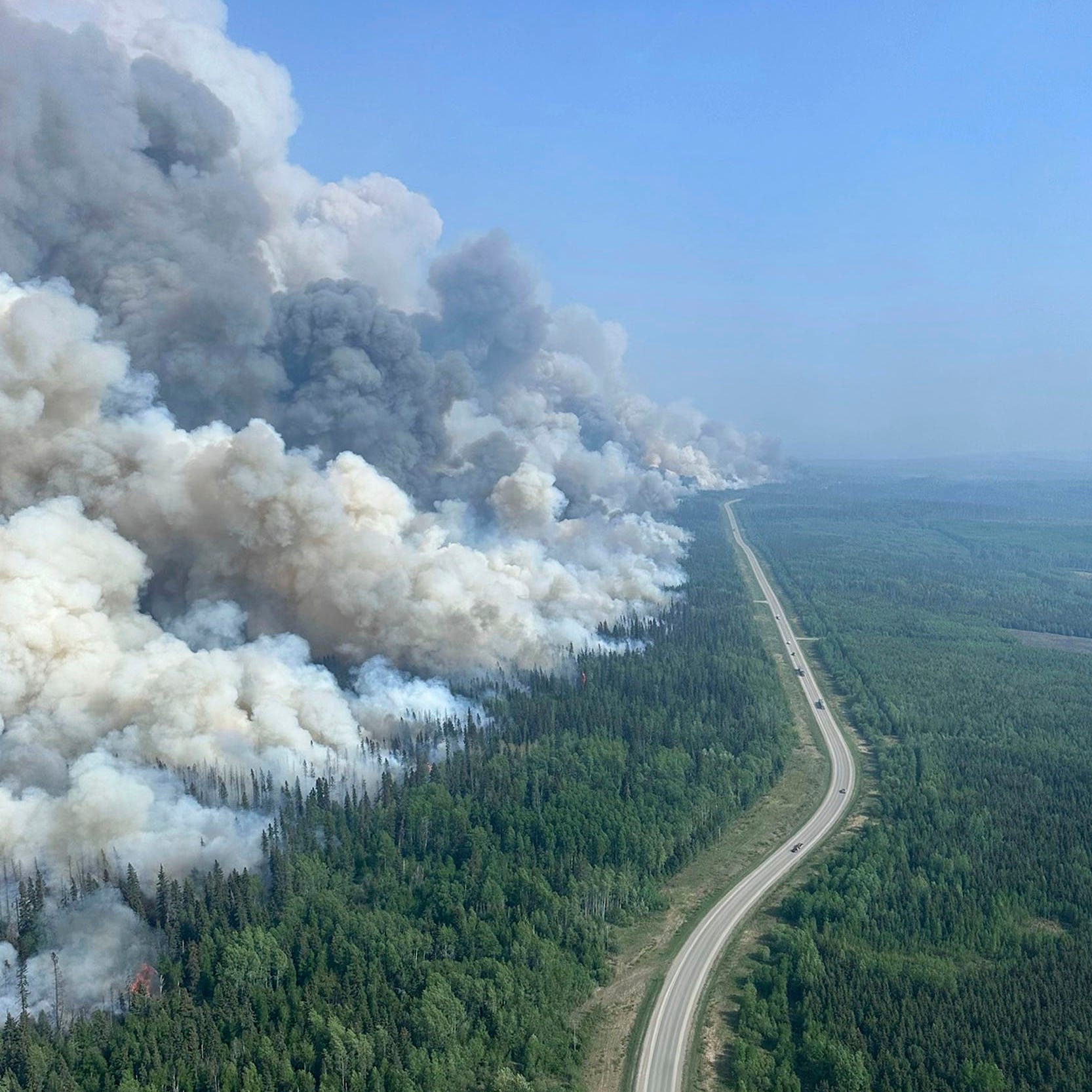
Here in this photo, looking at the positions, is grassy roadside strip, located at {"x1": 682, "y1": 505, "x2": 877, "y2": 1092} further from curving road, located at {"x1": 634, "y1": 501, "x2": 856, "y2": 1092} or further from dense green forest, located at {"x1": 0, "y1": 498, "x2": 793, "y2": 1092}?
dense green forest, located at {"x1": 0, "y1": 498, "x2": 793, "y2": 1092}

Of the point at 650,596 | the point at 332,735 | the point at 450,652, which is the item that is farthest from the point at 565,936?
the point at 650,596

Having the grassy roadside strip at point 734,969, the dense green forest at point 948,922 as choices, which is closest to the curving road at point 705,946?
the grassy roadside strip at point 734,969

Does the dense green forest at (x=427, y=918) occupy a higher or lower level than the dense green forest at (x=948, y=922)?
higher

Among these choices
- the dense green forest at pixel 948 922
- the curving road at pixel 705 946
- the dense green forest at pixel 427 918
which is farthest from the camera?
the curving road at pixel 705 946

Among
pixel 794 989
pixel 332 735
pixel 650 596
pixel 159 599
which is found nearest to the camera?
pixel 794 989

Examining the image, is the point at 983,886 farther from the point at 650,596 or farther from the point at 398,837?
the point at 650,596

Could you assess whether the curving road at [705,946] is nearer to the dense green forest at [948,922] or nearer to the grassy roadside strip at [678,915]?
the grassy roadside strip at [678,915]
